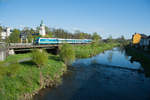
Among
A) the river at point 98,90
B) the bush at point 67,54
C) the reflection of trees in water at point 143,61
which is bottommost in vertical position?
the river at point 98,90

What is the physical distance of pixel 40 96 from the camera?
39.1ft

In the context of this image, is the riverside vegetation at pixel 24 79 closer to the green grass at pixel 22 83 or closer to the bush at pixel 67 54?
the green grass at pixel 22 83

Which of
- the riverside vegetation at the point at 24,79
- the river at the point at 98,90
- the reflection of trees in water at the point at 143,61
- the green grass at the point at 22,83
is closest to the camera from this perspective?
the green grass at the point at 22,83

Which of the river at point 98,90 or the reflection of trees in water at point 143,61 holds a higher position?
the reflection of trees in water at point 143,61

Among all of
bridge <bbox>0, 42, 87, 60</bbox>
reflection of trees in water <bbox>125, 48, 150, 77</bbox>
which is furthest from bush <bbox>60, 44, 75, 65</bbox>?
reflection of trees in water <bbox>125, 48, 150, 77</bbox>

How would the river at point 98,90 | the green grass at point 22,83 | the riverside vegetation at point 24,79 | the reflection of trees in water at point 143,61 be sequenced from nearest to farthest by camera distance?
the green grass at point 22,83 < the riverside vegetation at point 24,79 < the river at point 98,90 < the reflection of trees in water at point 143,61

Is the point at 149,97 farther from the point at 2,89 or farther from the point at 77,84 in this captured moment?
the point at 2,89

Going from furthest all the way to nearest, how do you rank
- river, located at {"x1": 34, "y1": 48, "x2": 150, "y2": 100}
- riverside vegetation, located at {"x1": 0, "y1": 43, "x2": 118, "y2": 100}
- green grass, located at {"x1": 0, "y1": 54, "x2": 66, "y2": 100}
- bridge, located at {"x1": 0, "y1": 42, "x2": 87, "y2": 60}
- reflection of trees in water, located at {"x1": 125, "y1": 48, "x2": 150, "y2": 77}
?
reflection of trees in water, located at {"x1": 125, "y1": 48, "x2": 150, "y2": 77}
bridge, located at {"x1": 0, "y1": 42, "x2": 87, "y2": 60}
river, located at {"x1": 34, "y1": 48, "x2": 150, "y2": 100}
riverside vegetation, located at {"x1": 0, "y1": 43, "x2": 118, "y2": 100}
green grass, located at {"x1": 0, "y1": 54, "x2": 66, "y2": 100}

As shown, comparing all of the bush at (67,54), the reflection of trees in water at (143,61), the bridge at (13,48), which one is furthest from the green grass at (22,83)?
the reflection of trees in water at (143,61)

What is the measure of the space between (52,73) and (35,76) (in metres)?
2.85

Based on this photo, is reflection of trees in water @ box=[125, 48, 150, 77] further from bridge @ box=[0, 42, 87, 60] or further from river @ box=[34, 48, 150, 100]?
bridge @ box=[0, 42, 87, 60]

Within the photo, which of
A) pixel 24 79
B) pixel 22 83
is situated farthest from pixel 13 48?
pixel 22 83

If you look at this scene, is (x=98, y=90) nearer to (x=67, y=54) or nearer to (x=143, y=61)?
(x=67, y=54)

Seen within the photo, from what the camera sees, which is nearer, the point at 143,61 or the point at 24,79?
the point at 24,79
